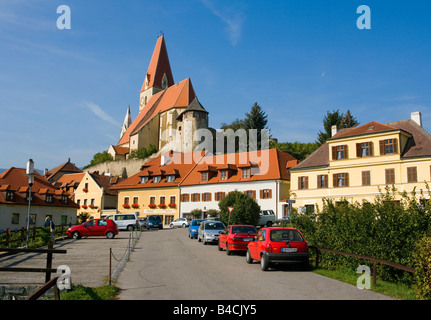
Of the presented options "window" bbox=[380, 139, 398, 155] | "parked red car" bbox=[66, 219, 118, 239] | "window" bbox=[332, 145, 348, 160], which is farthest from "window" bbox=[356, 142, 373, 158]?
"parked red car" bbox=[66, 219, 118, 239]

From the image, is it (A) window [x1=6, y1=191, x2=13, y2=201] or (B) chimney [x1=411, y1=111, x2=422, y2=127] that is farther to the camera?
(A) window [x1=6, y1=191, x2=13, y2=201]

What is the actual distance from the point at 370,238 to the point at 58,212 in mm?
46766

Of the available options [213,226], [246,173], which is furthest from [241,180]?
[213,226]

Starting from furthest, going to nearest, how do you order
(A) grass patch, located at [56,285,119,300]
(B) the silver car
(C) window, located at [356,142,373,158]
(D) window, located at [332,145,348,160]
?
(D) window, located at [332,145,348,160], (C) window, located at [356,142,373,158], (B) the silver car, (A) grass patch, located at [56,285,119,300]

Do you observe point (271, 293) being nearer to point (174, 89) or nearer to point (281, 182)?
point (281, 182)

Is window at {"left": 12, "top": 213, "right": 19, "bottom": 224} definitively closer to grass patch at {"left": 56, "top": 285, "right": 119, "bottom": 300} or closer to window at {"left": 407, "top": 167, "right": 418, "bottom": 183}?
grass patch at {"left": 56, "top": 285, "right": 119, "bottom": 300}

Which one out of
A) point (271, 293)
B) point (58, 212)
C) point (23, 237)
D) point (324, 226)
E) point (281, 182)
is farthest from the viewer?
point (58, 212)

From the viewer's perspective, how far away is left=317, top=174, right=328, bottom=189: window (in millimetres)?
43562

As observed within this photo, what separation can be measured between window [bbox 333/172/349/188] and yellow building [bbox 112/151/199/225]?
2535 cm

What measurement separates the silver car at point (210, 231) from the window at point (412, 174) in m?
19.6

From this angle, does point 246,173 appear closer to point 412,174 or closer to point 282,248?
point 412,174

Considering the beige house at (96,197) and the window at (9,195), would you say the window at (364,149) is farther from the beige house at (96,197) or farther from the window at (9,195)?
the beige house at (96,197)
